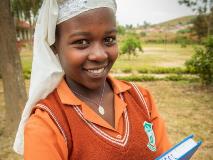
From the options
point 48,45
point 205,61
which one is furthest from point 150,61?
point 48,45

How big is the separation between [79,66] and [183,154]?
0.56 metres

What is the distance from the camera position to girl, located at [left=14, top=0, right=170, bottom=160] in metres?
1.27

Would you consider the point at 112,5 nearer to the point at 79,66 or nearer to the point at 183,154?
the point at 79,66

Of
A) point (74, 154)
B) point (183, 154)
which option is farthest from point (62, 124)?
point (183, 154)

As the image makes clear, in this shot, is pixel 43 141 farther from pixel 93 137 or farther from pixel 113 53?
pixel 113 53

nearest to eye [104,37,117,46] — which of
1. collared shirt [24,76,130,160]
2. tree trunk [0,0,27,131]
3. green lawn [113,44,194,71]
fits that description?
collared shirt [24,76,130,160]

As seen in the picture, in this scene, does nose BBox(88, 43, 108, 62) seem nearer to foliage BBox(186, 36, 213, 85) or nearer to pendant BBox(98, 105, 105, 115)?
pendant BBox(98, 105, 105, 115)

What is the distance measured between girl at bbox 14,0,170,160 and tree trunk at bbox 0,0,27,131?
3.54 metres

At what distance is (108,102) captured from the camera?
1.57m

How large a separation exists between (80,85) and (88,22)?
329 mm

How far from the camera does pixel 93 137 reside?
1.30 meters

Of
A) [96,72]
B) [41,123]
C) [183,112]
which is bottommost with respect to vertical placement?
[183,112]

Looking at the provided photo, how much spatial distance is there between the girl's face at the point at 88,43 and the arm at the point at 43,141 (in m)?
0.28

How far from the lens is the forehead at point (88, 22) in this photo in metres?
1.32
